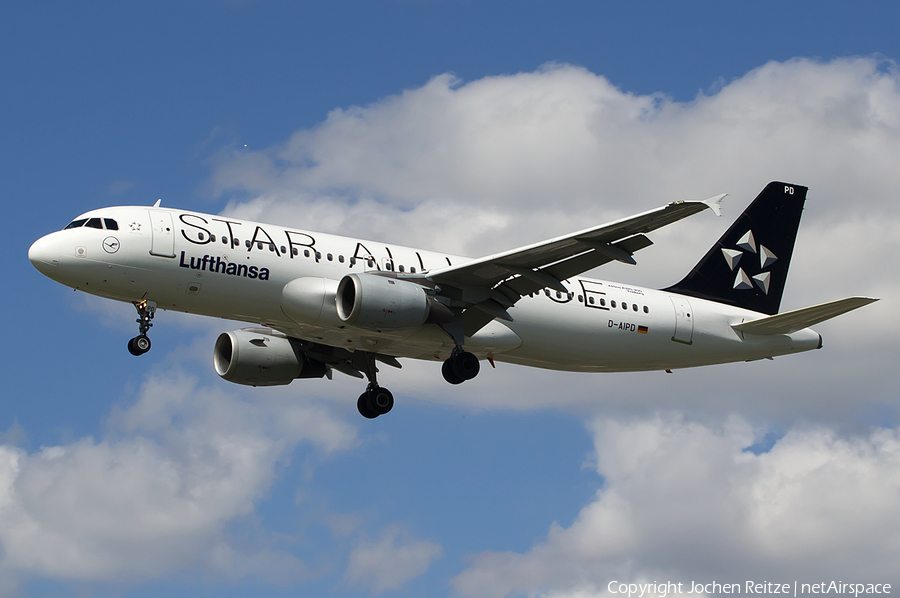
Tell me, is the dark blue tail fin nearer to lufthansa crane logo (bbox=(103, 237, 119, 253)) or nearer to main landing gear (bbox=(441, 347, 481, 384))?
main landing gear (bbox=(441, 347, 481, 384))

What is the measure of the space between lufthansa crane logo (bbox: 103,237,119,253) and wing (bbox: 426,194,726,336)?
29.3 feet

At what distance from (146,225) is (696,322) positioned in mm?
18402

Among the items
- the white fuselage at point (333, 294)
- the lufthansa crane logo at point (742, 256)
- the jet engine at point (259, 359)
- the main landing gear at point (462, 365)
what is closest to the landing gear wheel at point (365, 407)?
the jet engine at point (259, 359)

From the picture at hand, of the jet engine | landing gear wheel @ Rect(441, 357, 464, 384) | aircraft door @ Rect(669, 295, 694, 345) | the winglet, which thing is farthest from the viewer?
the jet engine

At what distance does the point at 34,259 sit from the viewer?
29.3m

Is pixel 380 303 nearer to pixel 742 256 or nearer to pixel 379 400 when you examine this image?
pixel 379 400

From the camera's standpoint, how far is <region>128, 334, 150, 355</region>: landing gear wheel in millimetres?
30109

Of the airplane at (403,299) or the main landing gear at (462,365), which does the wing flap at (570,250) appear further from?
the main landing gear at (462,365)

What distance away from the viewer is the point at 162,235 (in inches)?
1175

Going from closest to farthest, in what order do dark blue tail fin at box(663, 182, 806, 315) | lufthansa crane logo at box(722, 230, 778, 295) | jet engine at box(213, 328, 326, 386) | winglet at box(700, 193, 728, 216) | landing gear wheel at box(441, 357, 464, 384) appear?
1. winglet at box(700, 193, 728, 216)
2. landing gear wheel at box(441, 357, 464, 384)
3. jet engine at box(213, 328, 326, 386)
4. dark blue tail fin at box(663, 182, 806, 315)
5. lufthansa crane logo at box(722, 230, 778, 295)

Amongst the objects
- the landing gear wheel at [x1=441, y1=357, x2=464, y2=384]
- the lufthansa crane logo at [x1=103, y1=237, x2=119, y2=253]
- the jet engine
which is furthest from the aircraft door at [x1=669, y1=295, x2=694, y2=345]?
the lufthansa crane logo at [x1=103, y1=237, x2=119, y2=253]

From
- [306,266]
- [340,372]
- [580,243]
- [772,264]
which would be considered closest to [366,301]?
[306,266]

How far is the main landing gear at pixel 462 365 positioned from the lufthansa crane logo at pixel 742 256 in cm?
1183

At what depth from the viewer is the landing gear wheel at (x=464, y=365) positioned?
32.6 meters
